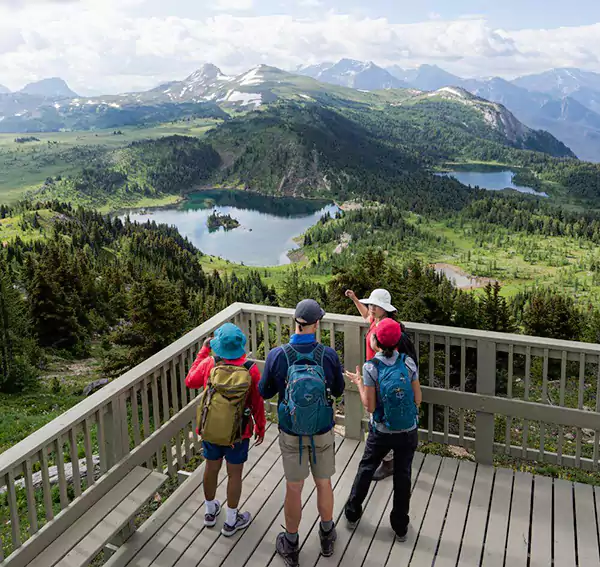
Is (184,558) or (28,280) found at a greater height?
(184,558)

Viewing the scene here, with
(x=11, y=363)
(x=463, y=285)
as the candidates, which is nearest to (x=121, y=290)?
(x=11, y=363)

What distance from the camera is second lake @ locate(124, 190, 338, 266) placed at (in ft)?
458

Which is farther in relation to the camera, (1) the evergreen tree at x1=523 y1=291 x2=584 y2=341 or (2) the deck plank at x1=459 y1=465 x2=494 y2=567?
(1) the evergreen tree at x1=523 y1=291 x2=584 y2=341

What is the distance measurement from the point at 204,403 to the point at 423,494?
236cm

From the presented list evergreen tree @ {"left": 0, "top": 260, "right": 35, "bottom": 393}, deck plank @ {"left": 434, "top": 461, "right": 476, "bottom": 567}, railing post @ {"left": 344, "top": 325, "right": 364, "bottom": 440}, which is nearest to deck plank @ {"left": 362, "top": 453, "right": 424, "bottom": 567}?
deck plank @ {"left": 434, "top": 461, "right": 476, "bottom": 567}

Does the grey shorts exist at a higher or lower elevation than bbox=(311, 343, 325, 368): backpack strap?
lower

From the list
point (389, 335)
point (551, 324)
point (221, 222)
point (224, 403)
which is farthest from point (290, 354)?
point (221, 222)

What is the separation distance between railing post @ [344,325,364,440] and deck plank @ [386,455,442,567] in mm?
816

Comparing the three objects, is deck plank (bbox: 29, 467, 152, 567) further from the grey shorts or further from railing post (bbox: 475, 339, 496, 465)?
railing post (bbox: 475, 339, 496, 465)

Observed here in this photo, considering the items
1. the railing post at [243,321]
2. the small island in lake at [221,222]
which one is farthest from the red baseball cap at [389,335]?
the small island in lake at [221,222]

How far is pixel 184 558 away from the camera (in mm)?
4574

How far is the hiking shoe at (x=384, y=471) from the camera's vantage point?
18.3 feet

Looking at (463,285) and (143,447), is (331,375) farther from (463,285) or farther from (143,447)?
(463,285)

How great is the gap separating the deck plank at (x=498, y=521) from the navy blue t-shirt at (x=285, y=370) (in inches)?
66.4
